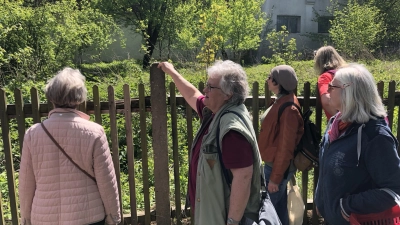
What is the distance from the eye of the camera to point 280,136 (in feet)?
9.59

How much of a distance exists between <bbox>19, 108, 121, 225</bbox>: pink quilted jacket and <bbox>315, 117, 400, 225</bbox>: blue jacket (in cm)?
144

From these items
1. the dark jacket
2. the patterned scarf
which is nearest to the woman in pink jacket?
the dark jacket

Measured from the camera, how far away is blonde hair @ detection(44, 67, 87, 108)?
226 cm

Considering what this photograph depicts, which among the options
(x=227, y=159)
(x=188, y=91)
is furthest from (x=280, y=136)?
(x=227, y=159)

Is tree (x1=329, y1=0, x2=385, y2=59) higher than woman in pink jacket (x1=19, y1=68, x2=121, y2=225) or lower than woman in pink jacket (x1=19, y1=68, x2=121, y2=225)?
higher

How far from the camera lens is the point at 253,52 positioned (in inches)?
1141

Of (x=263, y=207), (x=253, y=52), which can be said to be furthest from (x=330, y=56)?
Result: (x=253, y=52)

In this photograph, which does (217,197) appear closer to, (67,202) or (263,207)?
(263,207)

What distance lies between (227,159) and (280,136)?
102cm

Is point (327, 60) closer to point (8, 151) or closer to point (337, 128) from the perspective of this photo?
point (337, 128)

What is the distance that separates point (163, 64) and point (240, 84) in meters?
1.10

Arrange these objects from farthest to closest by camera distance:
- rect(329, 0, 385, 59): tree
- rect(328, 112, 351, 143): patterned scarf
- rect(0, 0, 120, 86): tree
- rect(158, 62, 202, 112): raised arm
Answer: rect(329, 0, 385, 59): tree → rect(0, 0, 120, 86): tree → rect(158, 62, 202, 112): raised arm → rect(328, 112, 351, 143): patterned scarf

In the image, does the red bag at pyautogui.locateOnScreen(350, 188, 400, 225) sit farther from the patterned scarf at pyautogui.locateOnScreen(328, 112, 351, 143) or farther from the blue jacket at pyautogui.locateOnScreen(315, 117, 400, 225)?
the patterned scarf at pyautogui.locateOnScreen(328, 112, 351, 143)

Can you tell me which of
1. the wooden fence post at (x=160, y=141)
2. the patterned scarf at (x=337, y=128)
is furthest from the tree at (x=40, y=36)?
the patterned scarf at (x=337, y=128)
